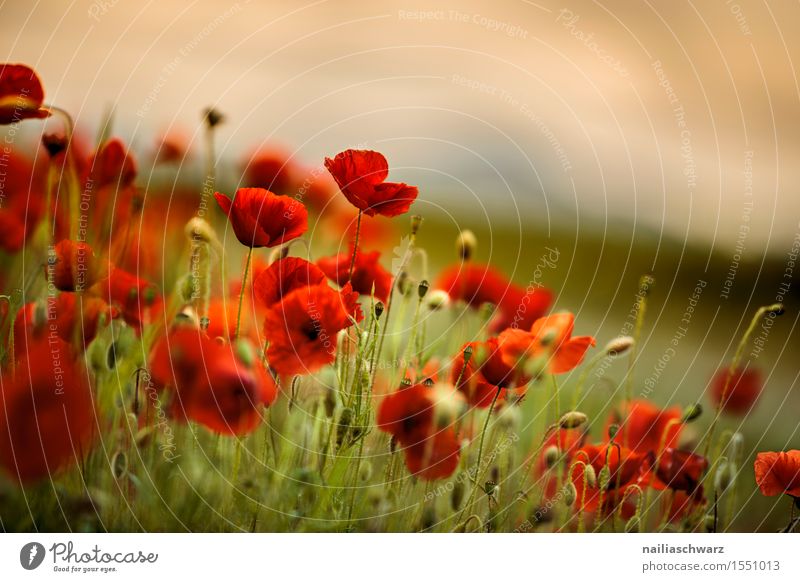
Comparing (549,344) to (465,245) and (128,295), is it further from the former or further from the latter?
(128,295)

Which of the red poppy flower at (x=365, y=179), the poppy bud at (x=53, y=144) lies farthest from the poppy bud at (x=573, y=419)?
the poppy bud at (x=53, y=144)

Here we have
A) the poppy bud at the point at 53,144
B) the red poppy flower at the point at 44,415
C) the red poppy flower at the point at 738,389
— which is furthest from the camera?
the red poppy flower at the point at 738,389

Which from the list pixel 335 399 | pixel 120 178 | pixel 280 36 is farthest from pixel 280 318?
pixel 280 36

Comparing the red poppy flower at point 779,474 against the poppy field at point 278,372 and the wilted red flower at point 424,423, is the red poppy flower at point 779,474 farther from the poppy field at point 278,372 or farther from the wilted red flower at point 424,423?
the wilted red flower at point 424,423

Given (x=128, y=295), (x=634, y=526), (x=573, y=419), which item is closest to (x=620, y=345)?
(x=573, y=419)

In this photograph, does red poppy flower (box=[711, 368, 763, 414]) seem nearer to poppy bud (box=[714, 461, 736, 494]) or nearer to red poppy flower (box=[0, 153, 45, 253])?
poppy bud (box=[714, 461, 736, 494])

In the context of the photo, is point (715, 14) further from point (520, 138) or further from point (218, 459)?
point (218, 459)

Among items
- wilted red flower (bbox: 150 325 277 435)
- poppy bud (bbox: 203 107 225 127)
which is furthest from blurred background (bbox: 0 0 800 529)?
wilted red flower (bbox: 150 325 277 435)
